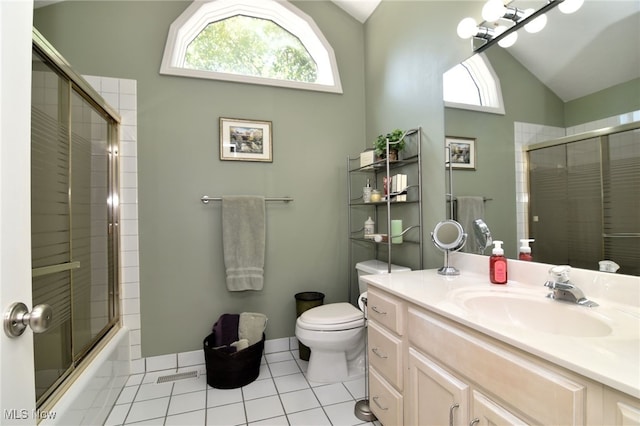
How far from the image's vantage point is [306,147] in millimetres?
2469

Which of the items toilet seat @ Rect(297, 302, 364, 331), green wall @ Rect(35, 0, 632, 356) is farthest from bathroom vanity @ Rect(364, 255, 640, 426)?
green wall @ Rect(35, 0, 632, 356)

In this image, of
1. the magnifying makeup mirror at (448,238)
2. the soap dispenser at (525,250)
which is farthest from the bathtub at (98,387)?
the soap dispenser at (525,250)

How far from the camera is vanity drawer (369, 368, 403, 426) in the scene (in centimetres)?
127

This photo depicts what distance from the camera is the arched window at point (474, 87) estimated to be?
1.49 meters

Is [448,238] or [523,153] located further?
[448,238]

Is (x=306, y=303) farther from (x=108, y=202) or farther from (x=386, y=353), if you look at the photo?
(x=108, y=202)

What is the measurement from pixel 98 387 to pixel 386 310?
1.57 meters

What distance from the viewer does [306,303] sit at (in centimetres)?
231

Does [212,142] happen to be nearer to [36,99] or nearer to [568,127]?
[36,99]

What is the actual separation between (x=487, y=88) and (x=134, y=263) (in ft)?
8.03

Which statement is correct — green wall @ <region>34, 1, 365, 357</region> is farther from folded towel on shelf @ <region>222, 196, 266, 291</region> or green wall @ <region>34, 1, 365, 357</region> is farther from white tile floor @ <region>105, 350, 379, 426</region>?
white tile floor @ <region>105, 350, 379, 426</region>

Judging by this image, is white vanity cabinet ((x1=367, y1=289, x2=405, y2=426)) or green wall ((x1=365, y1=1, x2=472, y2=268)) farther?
green wall ((x1=365, y1=1, x2=472, y2=268))

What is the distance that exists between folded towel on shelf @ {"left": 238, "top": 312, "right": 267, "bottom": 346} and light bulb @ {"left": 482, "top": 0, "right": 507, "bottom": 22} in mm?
2221

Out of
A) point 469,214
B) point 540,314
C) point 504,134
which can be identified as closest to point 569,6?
point 504,134
